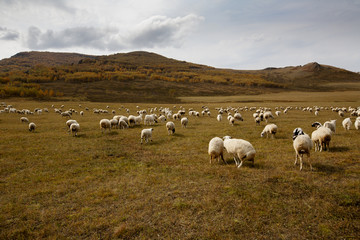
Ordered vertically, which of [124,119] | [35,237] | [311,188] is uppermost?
[124,119]

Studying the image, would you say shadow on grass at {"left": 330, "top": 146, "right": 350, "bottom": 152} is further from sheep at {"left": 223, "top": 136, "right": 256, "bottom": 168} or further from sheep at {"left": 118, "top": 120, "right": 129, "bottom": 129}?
sheep at {"left": 118, "top": 120, "right": 129, "bottom": 129}

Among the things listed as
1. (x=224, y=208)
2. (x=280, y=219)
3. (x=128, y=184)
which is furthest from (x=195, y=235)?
(x=128, y=184)

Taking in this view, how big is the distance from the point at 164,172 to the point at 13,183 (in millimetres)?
7909

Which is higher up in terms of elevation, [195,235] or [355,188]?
[355,188]

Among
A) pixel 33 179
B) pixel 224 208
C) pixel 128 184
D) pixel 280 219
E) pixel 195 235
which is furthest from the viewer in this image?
pixel 33 179

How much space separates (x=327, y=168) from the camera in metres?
9.17

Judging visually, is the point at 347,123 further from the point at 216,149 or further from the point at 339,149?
the point at 216,149

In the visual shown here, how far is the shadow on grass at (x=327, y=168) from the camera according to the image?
882 centimetres

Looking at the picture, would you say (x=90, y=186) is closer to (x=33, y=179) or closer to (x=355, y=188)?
(x=33, y=179)

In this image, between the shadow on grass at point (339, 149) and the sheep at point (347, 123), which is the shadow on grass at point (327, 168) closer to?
the shadow on grass at point (339, 149)

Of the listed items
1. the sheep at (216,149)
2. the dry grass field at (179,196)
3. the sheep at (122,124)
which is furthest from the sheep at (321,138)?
the sheep at (122,124)

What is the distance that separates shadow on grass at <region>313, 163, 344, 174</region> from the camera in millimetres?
8820

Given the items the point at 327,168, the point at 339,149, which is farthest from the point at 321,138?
the point at 327,168

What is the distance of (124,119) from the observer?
24562 mm
